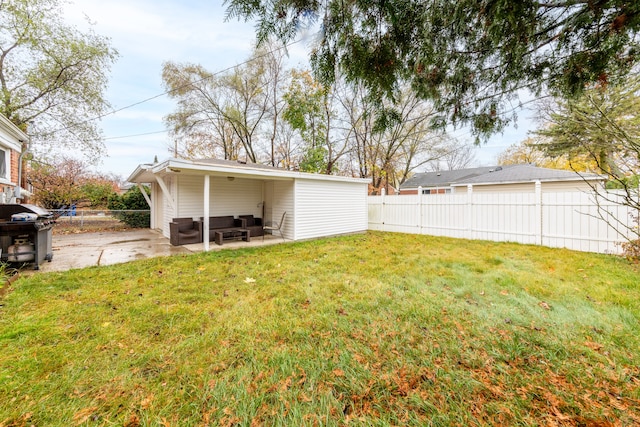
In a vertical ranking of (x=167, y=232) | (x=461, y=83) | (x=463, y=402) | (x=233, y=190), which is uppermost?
(x=461, y=83)

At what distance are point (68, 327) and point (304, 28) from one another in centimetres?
398

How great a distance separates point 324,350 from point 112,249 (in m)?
7.74

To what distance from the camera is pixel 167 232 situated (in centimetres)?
948

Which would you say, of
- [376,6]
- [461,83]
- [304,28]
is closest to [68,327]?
[304,28]

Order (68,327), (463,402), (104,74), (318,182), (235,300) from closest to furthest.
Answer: (463,402)
(68,327)
(235,300)
(318,182)
(104,74)

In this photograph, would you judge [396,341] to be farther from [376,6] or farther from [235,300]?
[376,6]

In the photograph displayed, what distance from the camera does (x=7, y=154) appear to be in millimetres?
6258

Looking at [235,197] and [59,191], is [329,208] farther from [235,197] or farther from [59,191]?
[59,191]

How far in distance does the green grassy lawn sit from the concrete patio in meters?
1.19

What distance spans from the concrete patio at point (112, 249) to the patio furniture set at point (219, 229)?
0.78ft

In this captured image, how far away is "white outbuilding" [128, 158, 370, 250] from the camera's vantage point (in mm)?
8492

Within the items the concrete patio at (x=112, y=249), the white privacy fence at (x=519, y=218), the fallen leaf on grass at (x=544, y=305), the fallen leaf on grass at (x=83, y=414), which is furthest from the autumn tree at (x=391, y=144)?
the fallen leaf on grass at (x=83, y=414)

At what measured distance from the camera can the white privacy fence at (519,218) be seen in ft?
20.8

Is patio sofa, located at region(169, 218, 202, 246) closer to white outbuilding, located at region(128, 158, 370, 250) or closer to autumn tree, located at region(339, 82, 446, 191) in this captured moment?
white outbuilding, located at region(128, 158, 370, 250)
